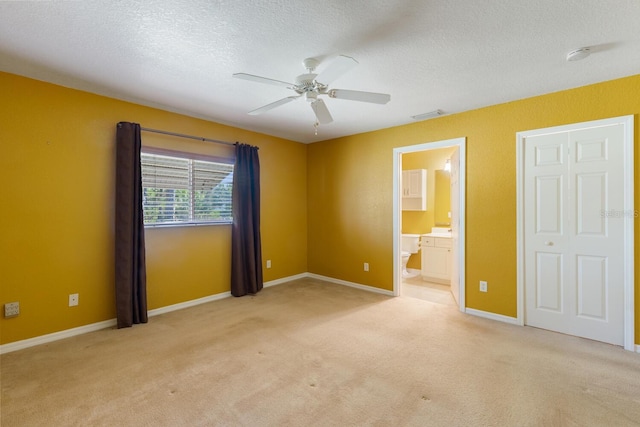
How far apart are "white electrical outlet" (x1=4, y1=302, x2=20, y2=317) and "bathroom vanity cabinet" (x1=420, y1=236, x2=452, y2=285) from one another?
5.19m

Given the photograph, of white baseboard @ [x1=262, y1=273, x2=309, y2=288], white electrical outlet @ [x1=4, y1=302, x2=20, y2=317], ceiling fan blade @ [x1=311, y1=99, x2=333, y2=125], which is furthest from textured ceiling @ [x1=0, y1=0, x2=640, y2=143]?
white baseboard @ [x1=262, y1=273, x2=309, y2=288]

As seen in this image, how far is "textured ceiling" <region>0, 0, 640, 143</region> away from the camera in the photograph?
1.75m

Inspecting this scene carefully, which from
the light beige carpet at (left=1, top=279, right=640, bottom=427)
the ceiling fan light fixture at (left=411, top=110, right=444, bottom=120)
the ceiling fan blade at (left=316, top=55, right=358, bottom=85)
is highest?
the ceiling fan light fixture at (left=411, top=110, right=444, bottom=120)

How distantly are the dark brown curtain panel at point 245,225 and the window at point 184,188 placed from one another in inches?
5.8

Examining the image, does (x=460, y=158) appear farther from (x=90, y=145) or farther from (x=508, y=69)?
(x=90, y=145)

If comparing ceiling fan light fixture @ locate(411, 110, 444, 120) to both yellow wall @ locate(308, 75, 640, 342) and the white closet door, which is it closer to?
yellow wall @ locate(308, 75, 640, 342)

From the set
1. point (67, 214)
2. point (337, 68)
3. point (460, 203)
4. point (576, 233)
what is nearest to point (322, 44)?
point (337, 68)

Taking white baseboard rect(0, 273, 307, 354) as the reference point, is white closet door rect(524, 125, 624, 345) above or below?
above

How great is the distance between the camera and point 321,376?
2.22 metres

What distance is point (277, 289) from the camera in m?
4.54

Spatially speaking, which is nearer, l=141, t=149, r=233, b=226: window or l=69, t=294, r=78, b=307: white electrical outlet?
l=69, t=294, r=78, b=307: white electrical outlet

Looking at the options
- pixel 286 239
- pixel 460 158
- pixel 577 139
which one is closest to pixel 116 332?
pixel 286 239

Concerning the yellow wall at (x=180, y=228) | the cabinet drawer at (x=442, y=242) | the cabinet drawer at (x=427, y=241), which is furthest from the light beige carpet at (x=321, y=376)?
the cabinet drawer at (x=427, y=241)

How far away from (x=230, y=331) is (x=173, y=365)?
2.29ft
